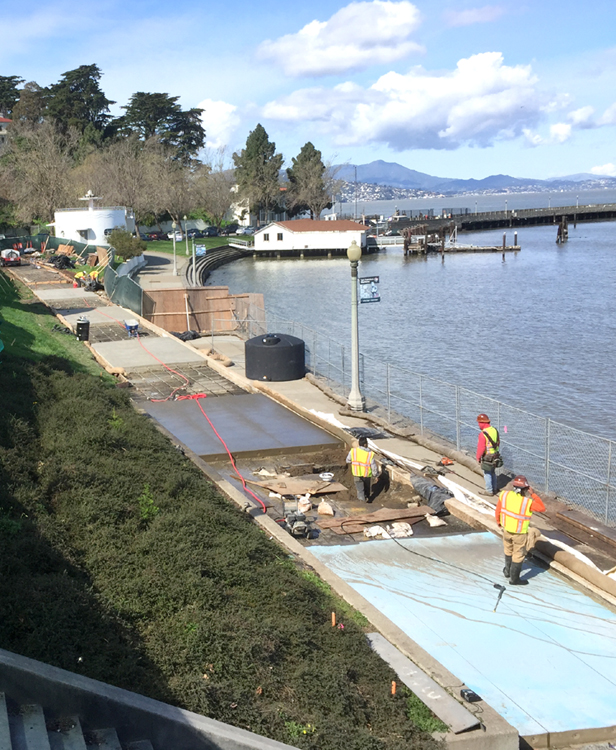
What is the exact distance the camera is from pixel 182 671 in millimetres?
6887

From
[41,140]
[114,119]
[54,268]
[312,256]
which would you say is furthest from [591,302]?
[114,119]

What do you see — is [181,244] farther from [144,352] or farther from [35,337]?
[35,337]

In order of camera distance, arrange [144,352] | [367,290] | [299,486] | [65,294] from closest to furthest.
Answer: [299,486], [367,290], [144,352], [65,294]

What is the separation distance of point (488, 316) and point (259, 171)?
256 ft

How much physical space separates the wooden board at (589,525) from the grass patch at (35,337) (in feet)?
38.0

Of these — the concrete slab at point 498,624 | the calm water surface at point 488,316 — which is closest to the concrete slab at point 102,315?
the calm water surface at point 488,316

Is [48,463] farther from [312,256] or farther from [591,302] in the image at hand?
→ [312,256]

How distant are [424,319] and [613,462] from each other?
29955 mm

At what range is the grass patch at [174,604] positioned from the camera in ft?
22.0

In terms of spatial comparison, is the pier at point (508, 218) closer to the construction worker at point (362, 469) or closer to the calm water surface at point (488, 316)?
the calm water surface at point (488, 316)

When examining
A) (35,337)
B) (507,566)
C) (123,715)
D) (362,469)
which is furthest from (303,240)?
(123,715)

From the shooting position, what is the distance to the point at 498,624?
9.46 meters

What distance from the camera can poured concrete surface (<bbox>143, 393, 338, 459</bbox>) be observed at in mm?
16781

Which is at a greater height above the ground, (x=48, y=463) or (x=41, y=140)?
(x=41, y=140)
